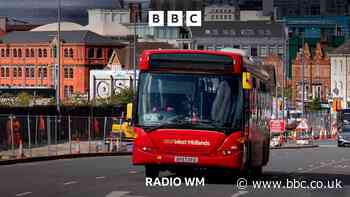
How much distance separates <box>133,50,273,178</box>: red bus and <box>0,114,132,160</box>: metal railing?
15.9 meters

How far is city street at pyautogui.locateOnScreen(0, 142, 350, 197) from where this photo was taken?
27.3 m

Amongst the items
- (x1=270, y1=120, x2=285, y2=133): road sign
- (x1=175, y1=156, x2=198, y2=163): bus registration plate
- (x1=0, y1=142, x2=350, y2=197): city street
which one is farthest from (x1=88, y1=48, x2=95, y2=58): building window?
(x1=175, y1=156, x2=198, y2=163): bus registration plate

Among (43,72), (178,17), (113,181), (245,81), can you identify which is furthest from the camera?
(43,72)

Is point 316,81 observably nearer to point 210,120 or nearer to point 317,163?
point 317,163

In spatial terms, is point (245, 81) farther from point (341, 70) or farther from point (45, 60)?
point (341, 70)

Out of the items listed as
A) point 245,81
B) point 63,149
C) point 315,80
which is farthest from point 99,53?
point 245,81

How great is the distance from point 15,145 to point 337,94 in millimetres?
133349

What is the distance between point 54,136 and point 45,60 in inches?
4507

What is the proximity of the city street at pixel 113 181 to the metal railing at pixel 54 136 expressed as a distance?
6.22 meters

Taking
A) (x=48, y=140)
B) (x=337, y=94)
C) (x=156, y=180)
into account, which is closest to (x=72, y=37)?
(x=337, y=94)

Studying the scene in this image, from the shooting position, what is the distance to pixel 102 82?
155500 mm

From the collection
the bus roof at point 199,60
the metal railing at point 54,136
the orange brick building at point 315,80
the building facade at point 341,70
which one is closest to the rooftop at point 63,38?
the orange brick building at point 315,80

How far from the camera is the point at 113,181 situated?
3119 cm

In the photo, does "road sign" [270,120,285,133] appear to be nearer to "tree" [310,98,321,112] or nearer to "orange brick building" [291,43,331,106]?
"tree" [310,98,321,112]
